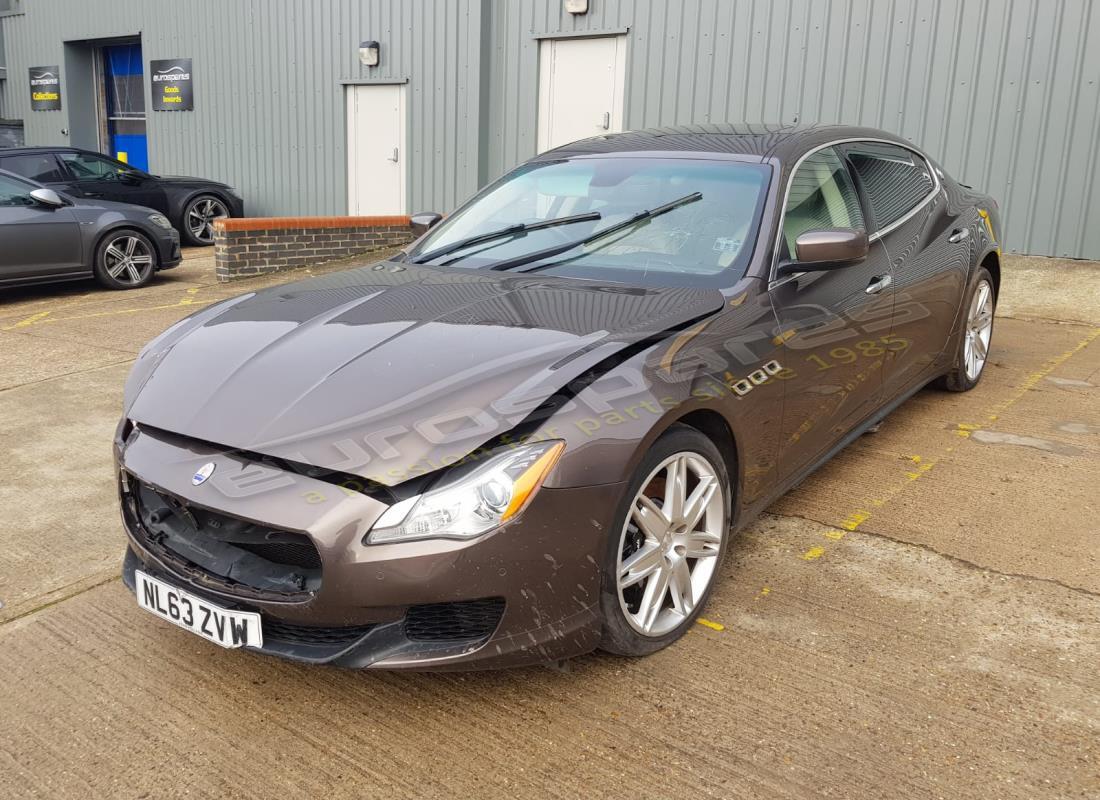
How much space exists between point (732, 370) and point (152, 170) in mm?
17732

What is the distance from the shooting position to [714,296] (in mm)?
3166

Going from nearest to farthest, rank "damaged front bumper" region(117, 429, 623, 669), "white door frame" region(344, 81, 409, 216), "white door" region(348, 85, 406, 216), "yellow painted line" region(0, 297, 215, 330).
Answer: "damaged front bumper" region(117, 429, 623, 669), "yellow painted line" region(0, 297, 215, 330), "white door frame" region(344, 81, 409, 216), "white door" region(348, 85, 406, 216)

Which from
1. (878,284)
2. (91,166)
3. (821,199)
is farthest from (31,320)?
(878,284)

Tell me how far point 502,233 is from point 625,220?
54cm

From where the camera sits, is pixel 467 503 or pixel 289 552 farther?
pixel 289 552

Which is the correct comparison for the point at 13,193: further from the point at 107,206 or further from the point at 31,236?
the point at 107,206

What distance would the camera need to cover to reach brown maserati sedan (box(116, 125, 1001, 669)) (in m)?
2.36

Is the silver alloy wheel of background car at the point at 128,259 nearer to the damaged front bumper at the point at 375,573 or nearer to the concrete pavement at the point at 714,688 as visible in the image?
the concrete pavement at the point at 714,688

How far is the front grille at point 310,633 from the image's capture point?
243cm

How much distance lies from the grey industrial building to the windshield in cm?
658

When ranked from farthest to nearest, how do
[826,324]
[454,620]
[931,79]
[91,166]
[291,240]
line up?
1. [91,166]
2. [291,240]
3. [931,79]
4. [826,324]
5. [454,620]

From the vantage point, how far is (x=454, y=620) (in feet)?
7.91

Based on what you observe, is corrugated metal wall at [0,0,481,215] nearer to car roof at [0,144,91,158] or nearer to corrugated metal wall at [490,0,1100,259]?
corrugated metal wall at [490,0,1100,259]

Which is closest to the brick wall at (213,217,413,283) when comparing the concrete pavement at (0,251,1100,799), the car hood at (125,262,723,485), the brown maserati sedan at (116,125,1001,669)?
the concrete pavement at (0,251,1100,799)
